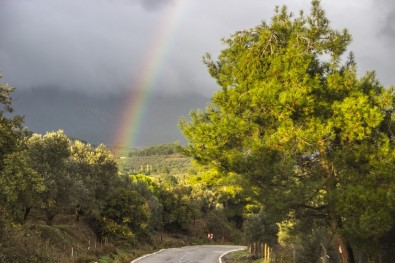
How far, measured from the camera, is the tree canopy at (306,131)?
14.4m

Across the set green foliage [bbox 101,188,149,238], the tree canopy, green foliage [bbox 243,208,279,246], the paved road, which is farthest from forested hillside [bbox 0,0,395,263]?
green foliage [bbox 101,188,149,238]

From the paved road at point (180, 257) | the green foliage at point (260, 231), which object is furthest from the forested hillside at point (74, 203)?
the green foliage at point (260, 231)

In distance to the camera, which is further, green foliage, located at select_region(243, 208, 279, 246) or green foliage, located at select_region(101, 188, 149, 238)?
green foliage, located at select_region(101, 188, 149, 238)

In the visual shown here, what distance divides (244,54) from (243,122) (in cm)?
319

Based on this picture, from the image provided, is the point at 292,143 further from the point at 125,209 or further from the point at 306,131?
the point at 125,209

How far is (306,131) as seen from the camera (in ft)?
48.6

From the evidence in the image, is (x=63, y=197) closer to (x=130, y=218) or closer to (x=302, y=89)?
(x=130, y=218)

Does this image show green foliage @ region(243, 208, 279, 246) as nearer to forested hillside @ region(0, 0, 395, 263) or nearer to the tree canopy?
forested hillside @ region(0, 0, 395, 263)

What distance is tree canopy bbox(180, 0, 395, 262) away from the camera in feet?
47.3

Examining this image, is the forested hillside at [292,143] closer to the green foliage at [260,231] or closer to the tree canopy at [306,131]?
the tree canopy at [306,131]

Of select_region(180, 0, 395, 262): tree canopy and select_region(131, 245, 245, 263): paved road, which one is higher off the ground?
select_region(180, 0, 395, 262): tree canopy

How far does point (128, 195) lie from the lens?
47469 mm

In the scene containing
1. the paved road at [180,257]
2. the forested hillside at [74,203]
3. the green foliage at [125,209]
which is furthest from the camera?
the green foliage at [125,209]

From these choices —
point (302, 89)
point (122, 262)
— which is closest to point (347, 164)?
point (302, 89)
